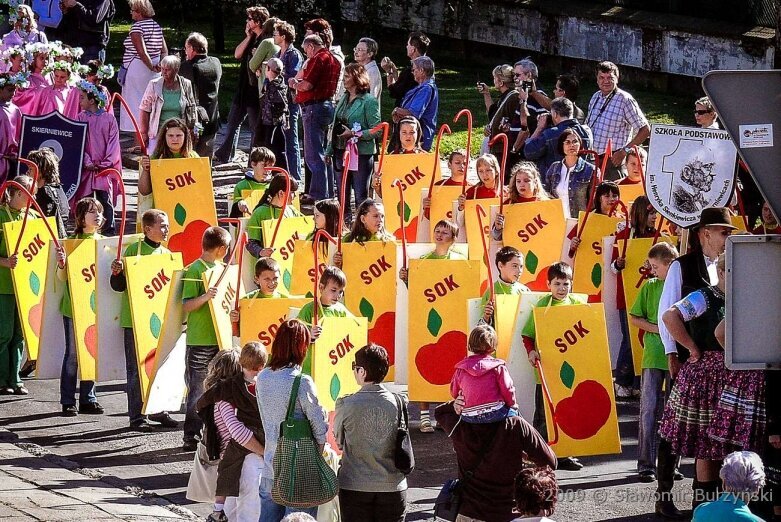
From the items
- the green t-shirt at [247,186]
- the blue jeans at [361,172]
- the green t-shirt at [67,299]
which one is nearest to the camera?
the green t-shirt at [67,299]

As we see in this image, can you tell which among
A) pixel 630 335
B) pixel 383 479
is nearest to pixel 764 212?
pixel 630 335

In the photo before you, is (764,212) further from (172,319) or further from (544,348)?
(172,319)

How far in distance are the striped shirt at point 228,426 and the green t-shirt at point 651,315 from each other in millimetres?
2720

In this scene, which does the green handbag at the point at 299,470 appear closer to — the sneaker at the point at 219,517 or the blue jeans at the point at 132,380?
the sneaker at the point at 219,517

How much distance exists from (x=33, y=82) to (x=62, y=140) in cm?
173

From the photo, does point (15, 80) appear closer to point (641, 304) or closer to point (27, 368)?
point (27, 368)

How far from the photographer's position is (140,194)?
1382 cm

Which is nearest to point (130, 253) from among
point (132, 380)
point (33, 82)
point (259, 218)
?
point (132, 380)

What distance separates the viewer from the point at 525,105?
51.3ft

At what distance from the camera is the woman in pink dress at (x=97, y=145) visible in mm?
14711

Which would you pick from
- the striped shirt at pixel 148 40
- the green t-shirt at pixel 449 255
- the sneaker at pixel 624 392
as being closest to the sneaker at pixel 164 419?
the green t-shirt at pixel 449 255

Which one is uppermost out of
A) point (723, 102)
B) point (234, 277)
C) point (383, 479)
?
point (723, 102)

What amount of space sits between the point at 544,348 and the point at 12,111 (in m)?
6.54

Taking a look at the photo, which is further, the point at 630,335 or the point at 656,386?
the point at 630,335
